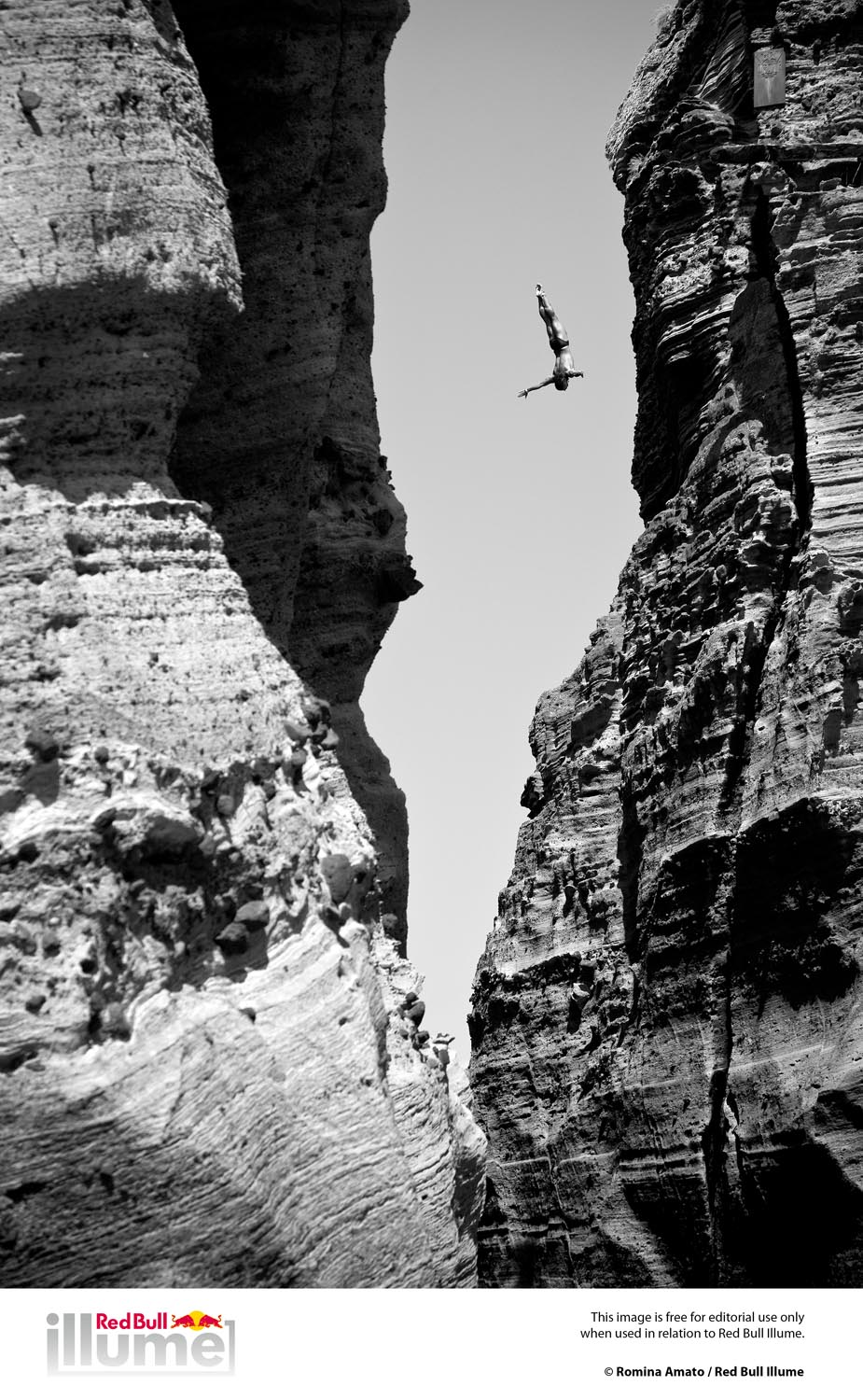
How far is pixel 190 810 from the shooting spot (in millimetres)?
11461

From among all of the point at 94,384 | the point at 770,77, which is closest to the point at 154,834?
the point at 94,384

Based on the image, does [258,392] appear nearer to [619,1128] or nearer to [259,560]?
[259,560]

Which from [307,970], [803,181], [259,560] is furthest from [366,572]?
[307,970]

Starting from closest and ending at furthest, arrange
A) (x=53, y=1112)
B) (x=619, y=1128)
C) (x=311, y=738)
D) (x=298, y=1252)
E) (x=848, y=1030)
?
(x=53, y=1112) → (x=298, y=1252) → (x=311, y=738) → (x=848, y=1030) → (x=619, y=1128)

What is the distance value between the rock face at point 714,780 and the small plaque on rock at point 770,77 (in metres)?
0.11

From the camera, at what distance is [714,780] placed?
17953 mm

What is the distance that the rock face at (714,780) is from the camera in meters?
16.6

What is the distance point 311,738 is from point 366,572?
623 cm

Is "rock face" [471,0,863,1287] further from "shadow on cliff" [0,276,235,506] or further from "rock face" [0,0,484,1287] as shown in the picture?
"shadow on cliff" [0,276,235,506]

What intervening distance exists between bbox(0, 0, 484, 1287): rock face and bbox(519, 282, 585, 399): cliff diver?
677cm

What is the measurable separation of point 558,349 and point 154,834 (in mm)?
9809
